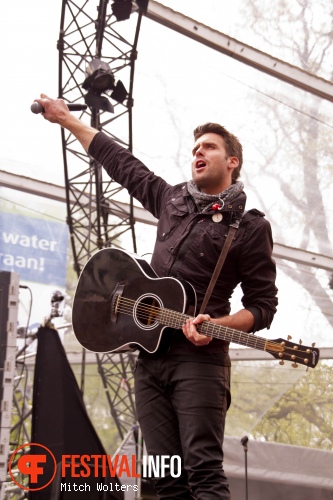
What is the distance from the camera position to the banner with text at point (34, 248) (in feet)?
26.2

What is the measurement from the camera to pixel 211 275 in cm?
286

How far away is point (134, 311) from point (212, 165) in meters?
0.68

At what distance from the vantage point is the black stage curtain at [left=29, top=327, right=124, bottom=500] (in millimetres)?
4336

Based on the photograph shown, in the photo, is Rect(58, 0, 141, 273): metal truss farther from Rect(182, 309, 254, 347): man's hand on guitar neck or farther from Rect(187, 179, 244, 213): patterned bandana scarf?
Rect(182, 309, 254, 347): man's hand on guitar neck

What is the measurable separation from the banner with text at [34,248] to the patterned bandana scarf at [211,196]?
17.3ft

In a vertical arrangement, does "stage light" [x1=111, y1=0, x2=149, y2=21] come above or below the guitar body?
above

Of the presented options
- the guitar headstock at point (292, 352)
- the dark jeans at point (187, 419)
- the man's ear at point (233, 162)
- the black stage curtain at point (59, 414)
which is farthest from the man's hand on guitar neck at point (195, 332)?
the black stage curtain at point (59, 414)

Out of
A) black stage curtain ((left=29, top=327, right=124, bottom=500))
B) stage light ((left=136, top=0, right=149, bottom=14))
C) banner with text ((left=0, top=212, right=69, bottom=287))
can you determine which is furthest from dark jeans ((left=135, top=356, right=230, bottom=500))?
banner with text ((left=0, top=212, right=69, bottom=287))

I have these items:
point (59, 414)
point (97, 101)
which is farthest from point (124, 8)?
point (59, 414)

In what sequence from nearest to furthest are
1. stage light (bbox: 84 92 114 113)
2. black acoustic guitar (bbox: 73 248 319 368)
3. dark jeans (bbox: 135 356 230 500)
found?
dark jeans (bbox: 135 356 230 500) → black acoustic guitar (bbox: 73 248 319 368) → stage light (bbox: 84 92 114 113)

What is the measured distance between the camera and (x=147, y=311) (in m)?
2.88

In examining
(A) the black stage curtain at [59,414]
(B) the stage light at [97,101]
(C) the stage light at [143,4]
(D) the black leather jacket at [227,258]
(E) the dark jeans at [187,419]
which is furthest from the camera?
(B) the stage light at [97,101]

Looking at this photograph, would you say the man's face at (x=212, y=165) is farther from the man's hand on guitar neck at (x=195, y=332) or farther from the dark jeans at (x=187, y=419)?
the dark jeans at (x=187, y=419)

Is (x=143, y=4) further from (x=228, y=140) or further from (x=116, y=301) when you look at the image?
(x=116, y=301)
